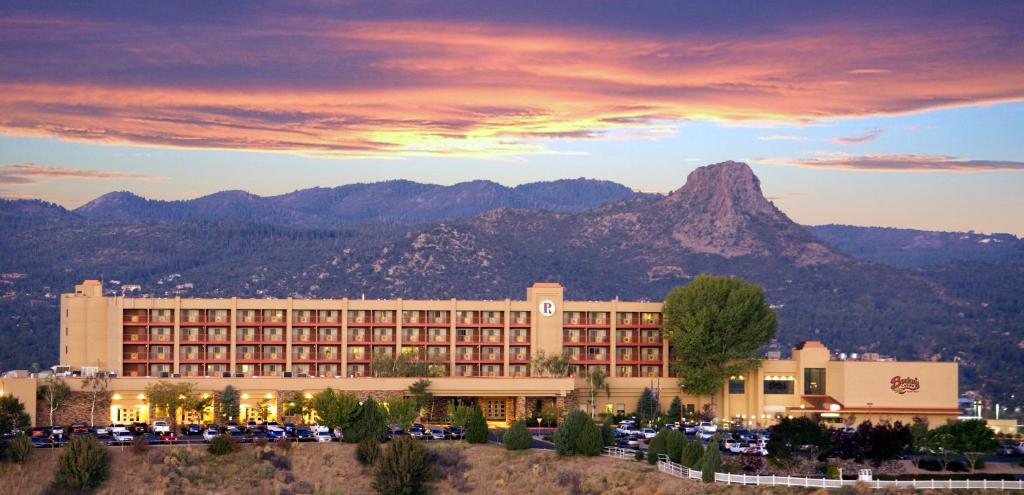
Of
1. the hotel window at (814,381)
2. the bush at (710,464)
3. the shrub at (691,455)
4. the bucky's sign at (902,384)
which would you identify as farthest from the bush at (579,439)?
the bucky's sign at (902,384)

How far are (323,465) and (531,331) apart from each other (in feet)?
159

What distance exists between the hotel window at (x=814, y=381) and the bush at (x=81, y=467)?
70.6 m

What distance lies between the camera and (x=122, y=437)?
12019cm

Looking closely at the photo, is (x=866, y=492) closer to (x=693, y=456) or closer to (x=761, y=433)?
(x=693, y=456)

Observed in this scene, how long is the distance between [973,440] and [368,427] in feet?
150

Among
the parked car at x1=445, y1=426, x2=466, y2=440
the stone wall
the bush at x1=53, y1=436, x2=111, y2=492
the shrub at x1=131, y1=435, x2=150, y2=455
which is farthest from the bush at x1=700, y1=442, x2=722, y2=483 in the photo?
the stone wall

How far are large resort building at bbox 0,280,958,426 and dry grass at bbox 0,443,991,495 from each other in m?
23.5

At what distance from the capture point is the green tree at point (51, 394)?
134625mm

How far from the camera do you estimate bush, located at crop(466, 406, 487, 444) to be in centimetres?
12319

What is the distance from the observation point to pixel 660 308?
163750 mm

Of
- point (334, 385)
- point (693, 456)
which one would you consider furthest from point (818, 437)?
point (334, 385)

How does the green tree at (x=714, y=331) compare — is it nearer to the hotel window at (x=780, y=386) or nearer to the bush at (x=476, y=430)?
the hotel window at (x=780, y=386)

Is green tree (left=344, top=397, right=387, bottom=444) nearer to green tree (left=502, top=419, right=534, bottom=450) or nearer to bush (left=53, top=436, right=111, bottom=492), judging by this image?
green tree (left=502, top=419, right=534, bottom=450)

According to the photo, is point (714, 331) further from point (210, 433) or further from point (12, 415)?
point (12, 415)
